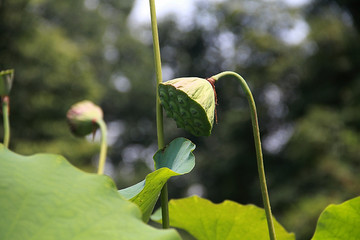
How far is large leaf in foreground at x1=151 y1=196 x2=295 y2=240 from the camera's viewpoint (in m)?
0.38

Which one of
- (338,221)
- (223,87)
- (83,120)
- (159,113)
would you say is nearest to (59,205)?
(159,113)

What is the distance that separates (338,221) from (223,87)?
8.95 m

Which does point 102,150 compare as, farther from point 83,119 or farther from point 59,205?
point 59,205

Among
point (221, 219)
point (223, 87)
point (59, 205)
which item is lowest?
point (223, 87)

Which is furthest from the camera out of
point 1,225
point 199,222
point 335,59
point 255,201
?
point 255,201

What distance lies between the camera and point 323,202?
481 centimetres

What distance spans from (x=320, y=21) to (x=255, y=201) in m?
3.12

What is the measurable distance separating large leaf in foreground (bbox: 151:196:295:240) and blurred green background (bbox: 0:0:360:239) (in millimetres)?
4457

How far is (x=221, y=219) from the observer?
0.40m

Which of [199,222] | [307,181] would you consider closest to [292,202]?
[307,181]

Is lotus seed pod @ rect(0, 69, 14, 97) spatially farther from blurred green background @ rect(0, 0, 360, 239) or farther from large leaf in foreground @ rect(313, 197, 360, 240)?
blurred green background @ rect(0, 0, 360, 239)

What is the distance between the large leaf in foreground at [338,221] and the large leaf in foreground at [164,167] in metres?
0.10

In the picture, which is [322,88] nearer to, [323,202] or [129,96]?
[323,202]

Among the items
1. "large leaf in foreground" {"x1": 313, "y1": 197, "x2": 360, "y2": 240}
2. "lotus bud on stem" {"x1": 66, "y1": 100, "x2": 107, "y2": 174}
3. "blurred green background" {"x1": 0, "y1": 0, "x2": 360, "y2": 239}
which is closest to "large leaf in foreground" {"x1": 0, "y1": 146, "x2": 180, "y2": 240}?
"large leaf in foreground" {"x1": 313, "y1": 197, "x2": 360, "y2": 240}
